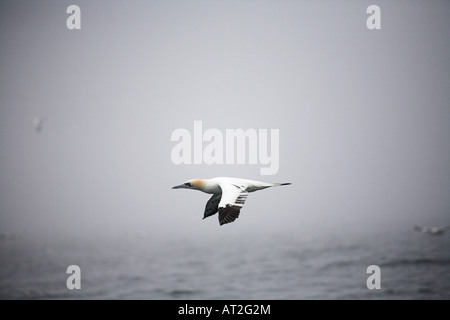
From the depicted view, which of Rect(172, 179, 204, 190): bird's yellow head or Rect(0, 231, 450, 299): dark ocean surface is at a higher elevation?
Rect(172, 179, 204, 190): bird's yellow head

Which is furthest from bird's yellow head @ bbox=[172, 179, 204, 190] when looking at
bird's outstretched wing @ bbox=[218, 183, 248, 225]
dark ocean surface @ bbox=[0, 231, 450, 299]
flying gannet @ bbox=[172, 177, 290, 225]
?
dark ocean surface @ bbox=[0, 231, 450, 299]

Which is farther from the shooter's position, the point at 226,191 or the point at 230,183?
the point at 230,183

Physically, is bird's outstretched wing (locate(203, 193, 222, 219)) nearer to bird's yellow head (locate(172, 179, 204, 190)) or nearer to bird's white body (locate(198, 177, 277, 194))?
bird's white body (locate(198, 177, 277, 194))

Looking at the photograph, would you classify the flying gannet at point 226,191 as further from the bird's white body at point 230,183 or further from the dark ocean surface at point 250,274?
the dark ocean surface at point 250,274

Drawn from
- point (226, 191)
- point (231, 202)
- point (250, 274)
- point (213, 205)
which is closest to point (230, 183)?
point (226, 191)

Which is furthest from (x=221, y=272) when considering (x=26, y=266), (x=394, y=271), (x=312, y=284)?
(x=26, y=266)

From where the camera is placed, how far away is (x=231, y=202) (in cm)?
1296

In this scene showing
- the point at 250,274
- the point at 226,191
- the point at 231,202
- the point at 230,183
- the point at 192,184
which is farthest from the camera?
the point at 250,274

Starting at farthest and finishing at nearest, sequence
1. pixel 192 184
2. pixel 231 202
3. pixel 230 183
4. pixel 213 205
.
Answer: pixel 213 205 < pixel 192 184 < pixel 230 183 < pixel 231 202

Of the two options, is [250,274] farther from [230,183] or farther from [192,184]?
[230,183]

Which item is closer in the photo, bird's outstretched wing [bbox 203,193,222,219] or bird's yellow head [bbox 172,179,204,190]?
bird's yellow head [bbox 172,179,204,190]

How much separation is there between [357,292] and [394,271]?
12.0 metres

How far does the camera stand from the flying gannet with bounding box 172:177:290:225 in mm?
12734

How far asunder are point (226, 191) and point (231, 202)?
23.9 inches
